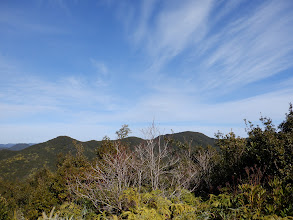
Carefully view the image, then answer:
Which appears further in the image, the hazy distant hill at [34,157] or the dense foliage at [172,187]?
the hazy distant hill at [34,157]

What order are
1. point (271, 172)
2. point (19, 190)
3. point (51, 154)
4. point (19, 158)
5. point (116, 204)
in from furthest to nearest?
1. point (51, 154)
2. point (19, 158)
3. point (19, 190)
4. point (271, 172)
5. point (116, 204)

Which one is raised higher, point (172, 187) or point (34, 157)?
point (172, 187)

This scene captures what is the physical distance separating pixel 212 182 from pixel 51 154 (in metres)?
85.5

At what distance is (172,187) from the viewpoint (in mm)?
6961

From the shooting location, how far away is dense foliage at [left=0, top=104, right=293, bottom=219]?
13.9 feet

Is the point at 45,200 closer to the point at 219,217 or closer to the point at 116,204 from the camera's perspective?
the point at 116,204

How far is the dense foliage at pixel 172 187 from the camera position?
4223 millimetres

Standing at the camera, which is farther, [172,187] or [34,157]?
[34,157]

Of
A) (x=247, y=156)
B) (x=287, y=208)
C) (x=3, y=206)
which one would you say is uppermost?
(x=247, y=156)

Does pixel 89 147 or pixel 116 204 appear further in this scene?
pixel 89 147

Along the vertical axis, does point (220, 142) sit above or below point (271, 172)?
above

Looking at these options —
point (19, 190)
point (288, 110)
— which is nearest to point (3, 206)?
point (288, 110)

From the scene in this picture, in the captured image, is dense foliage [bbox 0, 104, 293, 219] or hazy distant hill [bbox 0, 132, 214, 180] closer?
dense foliage [bbox 0, 104, 293, 219]

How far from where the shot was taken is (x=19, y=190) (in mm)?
29141
